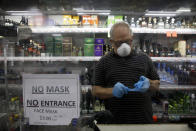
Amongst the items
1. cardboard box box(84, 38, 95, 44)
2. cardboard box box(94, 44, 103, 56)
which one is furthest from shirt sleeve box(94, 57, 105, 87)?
cardboard box box(94, 44, 103, 56)

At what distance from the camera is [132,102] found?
2.99ft

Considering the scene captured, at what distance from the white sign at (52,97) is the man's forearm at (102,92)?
299 mm

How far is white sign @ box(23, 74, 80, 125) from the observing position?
57 centimetres

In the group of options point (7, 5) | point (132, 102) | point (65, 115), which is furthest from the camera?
point (132, 102)

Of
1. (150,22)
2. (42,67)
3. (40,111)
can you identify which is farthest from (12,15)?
(150,22)

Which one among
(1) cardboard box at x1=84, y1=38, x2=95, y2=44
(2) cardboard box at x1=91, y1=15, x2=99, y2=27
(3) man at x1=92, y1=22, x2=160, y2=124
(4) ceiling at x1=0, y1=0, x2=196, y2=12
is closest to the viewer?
(4) ceiling at x1=0, y1=0, x2=196, y2=12

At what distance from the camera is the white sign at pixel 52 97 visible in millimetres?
575

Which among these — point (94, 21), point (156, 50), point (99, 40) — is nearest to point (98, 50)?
point (99, 40)

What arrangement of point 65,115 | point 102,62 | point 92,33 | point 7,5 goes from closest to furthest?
point 65,115 → point 7,5 → point 102,62 → point 92,33

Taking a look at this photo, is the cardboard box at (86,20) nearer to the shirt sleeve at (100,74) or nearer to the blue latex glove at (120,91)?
the shirt sleeve at (100,74)

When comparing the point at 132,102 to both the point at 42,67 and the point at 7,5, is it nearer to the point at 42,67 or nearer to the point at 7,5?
the point at 42,67

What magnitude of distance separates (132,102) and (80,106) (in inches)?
16.8

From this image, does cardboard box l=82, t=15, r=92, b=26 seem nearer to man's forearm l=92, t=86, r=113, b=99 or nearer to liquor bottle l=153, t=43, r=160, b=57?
liquor bottle l=153, t=43, r=160, b=57

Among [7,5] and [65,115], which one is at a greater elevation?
[7,5]
